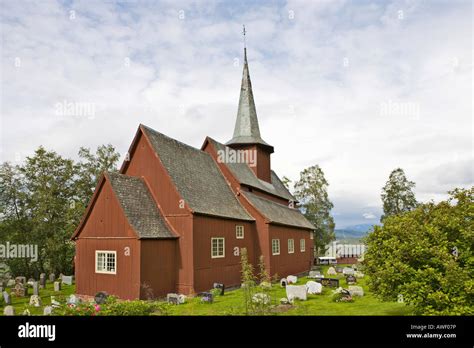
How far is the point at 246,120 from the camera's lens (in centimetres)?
3562

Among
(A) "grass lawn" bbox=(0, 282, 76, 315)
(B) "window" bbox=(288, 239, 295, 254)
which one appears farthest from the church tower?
(A) "grass lawn" bbox=(0, 282, 76, 315)

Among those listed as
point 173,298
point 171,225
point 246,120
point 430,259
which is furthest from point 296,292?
point 246,120

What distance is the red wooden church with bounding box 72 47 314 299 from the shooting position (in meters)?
19.9

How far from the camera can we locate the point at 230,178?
29.7 meters

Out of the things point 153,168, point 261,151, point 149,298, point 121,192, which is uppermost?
point 261,151

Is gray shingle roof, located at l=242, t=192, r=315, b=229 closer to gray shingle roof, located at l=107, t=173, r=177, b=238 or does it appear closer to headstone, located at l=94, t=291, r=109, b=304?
gray shingle roof, located at l=107, t=173, r=177, b=238

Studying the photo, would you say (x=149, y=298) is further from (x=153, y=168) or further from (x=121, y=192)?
(x=153, y=168)

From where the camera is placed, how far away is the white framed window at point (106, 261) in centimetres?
1991

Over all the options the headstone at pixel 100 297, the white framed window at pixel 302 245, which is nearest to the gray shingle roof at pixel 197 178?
the headstone at pixel 100 297

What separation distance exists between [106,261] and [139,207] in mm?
3435
